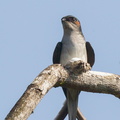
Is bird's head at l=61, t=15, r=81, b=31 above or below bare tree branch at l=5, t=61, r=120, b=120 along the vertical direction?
above

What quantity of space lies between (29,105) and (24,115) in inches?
7.3

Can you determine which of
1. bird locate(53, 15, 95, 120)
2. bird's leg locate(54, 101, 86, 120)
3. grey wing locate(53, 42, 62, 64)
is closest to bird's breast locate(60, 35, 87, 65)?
bird locate(53, 15, 95, 120)

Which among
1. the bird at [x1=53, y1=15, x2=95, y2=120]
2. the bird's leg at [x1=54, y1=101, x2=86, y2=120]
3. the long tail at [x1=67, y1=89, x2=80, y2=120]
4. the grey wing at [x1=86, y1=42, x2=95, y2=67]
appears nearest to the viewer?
the bird's leg at [x1=54, y1=101, x2=86, y2=120]

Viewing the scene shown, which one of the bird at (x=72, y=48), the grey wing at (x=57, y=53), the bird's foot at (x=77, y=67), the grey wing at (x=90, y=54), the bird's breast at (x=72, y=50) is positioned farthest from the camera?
the grey wing at (x=90, y=54)

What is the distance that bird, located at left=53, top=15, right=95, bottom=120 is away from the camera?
8.31m

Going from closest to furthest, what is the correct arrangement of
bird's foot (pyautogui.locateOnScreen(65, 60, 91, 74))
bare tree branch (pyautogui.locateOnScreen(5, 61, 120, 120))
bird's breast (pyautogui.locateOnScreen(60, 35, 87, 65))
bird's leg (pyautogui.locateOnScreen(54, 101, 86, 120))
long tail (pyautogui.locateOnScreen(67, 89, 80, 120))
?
bare tree branch (pyautogui.locateOnScreen(5, 61, 120, 120)) → bird's foot (pyautogui.locateOnScreen(65, 60, 91, 74)) → bird's leg (pyautogui.locateOnScreen(54, 101, 86, 120)) → long tail (pyautogui.locateOnScreen(67, 89, 80, 120)) → bird's breast (pyautogui.locateOnScreen(60, 35, 87, 65))

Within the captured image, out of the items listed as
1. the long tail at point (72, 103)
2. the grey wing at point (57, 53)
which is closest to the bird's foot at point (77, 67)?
the long tail at point (72, 103)

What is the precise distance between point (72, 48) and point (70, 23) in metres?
0.75

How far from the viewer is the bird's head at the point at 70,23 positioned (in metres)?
8.95

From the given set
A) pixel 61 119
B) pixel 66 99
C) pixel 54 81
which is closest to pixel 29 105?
pixel 54 81

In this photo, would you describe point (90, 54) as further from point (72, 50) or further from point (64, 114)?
point (64, 114)

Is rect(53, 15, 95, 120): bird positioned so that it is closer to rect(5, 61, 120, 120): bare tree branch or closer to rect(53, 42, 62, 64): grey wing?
rect(53, 42, 62, 64): grey wing

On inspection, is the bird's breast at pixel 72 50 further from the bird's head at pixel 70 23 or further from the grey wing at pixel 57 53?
the bird's head at pixel 70 23

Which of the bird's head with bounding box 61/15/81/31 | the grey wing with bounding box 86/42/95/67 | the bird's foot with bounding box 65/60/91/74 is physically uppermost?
the bird's head with bounding box 61/15/81/31
